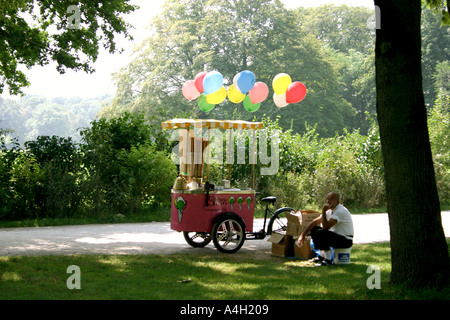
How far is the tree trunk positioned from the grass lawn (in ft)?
1.40

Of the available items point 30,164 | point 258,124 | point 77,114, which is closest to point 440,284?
point 258,124

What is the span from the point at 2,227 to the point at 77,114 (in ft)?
298

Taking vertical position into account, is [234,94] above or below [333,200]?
above

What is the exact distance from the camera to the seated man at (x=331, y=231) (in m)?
9.34

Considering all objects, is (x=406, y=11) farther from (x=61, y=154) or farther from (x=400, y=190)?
(x=61, y=154)

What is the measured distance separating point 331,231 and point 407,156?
2747 mm

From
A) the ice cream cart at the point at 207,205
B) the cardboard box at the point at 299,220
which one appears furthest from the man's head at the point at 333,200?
the ice cream cart at the point at 207,205

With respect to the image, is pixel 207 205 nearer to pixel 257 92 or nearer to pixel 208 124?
pixel 208 124

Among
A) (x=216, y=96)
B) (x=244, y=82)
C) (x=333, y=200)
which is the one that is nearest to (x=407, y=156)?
(x=333, y=200)

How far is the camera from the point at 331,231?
9.41 meters

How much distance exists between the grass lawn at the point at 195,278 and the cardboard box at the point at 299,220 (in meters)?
0.57

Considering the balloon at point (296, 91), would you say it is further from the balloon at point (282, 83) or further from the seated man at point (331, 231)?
the seated man at point (331, 231)

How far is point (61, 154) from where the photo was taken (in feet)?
53.6
